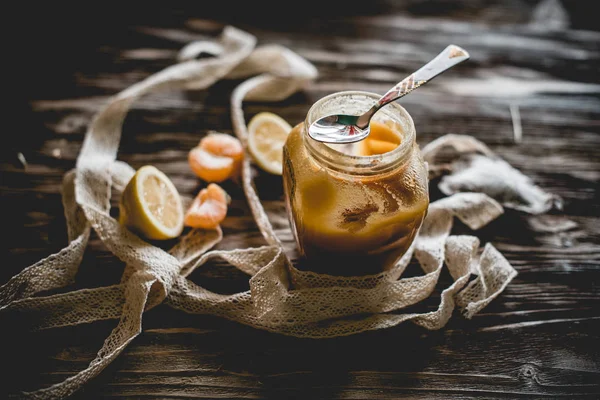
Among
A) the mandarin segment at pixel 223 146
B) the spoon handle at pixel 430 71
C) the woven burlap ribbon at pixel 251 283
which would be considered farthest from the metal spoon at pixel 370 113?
the mandarin segment at pixel 223 146

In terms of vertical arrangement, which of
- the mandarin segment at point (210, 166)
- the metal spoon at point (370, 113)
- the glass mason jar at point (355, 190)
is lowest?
the mandarin segment at point (210, 166)

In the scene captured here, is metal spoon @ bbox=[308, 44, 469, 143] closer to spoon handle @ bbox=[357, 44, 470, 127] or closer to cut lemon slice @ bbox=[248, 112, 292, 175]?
spoon handle @ bbox=[357, 44, 470, 127]

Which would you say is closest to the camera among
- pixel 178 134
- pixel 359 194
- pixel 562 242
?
pixel 359 194

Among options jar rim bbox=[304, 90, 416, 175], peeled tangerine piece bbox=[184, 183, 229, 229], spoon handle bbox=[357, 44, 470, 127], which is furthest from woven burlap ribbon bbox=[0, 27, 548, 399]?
spoon handle bbox=[357, 44, 470, 127]

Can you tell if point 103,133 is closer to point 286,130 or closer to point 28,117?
point 28,117

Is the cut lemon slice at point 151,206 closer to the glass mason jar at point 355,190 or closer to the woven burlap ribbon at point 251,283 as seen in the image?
the woven burlap ribbon at point 251,283

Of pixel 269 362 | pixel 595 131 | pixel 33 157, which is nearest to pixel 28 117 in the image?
pixel 33 157

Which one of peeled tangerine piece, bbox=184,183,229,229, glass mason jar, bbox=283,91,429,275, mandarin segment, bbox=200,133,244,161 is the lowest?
peeled tangerine piece, bbox=184,183,229,229
